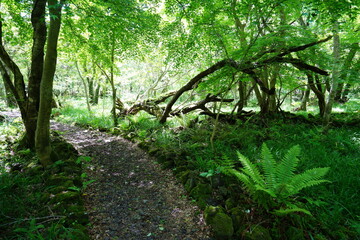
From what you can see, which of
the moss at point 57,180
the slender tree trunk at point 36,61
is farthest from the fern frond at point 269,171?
the slender tree trunk at point 36,61

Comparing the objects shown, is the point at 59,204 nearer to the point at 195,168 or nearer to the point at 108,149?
the point at 195,168

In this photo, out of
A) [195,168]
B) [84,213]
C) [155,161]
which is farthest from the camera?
[155,161]

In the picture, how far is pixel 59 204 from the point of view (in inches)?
105

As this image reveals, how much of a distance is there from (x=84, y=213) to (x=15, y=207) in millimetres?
1026

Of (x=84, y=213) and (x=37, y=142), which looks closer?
(x=84, y=213)

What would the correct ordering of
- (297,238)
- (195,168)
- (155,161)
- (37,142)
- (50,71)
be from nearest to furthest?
(297,238)
(50,71)
(37,142)
(195,168)
(155,161)

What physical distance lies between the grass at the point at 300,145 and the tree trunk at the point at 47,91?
102 inches

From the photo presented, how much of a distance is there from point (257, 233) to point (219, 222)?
1.58 feet

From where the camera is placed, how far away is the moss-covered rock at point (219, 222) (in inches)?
93.7

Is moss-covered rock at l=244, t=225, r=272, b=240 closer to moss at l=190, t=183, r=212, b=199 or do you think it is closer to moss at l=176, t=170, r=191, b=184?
moss at l=190, t=183, r=212, b=199

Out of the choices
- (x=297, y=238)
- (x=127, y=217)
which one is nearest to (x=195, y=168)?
(x=127, y=217)

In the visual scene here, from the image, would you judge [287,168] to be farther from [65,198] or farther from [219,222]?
[65,198]

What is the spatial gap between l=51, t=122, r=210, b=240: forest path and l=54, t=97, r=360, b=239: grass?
677 millimetres

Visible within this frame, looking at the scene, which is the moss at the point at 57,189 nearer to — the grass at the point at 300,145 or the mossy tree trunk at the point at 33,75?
the mossy tree trunk at the point at 33,75
